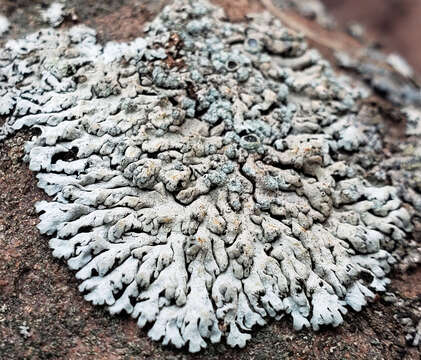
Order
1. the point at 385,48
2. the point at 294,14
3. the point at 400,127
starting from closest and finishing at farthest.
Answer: the point at 400,127 → the point at 294,14 → the point at 385,48

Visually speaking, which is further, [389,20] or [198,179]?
[389,20]

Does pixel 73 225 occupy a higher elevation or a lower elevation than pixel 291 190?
lower

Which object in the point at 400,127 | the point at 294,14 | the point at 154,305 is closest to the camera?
the point at 154,305

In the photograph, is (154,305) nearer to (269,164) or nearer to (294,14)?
(269,164)

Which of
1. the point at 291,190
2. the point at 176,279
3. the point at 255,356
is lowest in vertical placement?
the point at 255,356

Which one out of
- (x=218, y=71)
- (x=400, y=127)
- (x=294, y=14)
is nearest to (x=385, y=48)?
(x=294, y=14)

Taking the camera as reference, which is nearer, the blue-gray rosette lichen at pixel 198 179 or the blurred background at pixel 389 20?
the blue-gray rosette lichen at pixel 198 179

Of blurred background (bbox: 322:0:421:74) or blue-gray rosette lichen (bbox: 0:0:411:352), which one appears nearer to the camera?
blue-gray rosette lichen (bbox: 0:0:411:352)

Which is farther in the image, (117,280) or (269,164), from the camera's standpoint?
(269,164)
